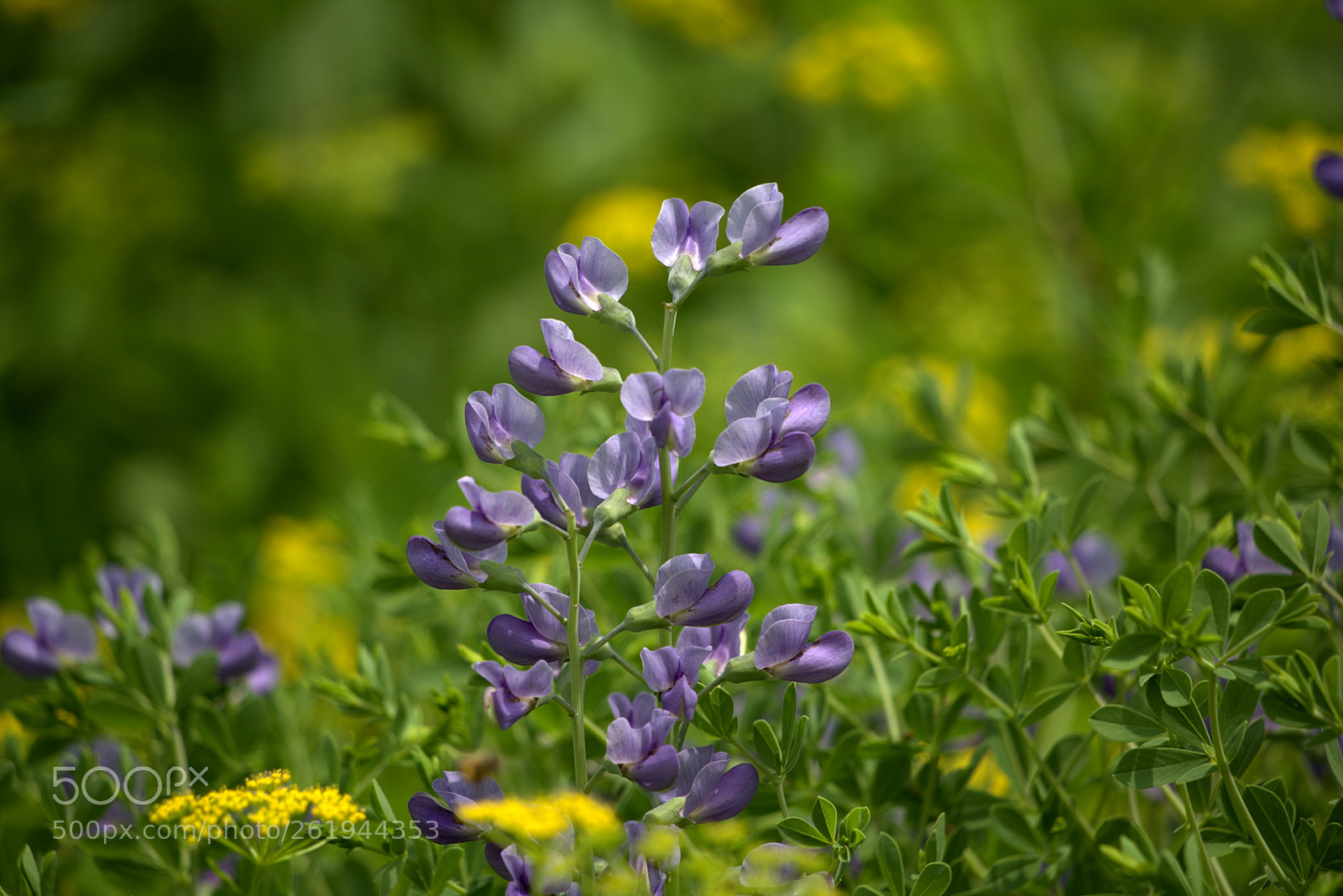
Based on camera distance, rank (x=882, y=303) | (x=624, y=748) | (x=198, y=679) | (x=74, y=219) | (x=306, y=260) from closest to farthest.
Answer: (x=624, y=748)
(x=198, y=679)
(x=882, y=303)
(x=74, y=219)
(x=306, y=260)

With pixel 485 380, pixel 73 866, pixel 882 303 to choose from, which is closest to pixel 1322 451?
pixel 73 866

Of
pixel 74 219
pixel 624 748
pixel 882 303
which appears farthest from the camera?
pixel 74 219

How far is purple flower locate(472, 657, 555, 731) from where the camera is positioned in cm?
44

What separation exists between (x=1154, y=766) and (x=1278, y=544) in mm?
130

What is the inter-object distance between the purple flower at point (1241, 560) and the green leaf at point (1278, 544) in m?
0.03

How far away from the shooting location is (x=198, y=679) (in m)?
0.62

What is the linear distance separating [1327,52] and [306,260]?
6.53 ft

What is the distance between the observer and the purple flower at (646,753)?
0.43 meters

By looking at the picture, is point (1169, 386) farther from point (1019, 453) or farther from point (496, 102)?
point (496, 102)

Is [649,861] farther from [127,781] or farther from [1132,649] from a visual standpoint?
[127,781]

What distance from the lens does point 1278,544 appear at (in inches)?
20.2

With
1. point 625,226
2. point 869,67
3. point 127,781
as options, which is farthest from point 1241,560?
point 869,67

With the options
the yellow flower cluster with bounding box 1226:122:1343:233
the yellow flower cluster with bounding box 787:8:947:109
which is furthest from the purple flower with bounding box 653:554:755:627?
A: the yellow flower cluster with bounding box 787:8:947:109

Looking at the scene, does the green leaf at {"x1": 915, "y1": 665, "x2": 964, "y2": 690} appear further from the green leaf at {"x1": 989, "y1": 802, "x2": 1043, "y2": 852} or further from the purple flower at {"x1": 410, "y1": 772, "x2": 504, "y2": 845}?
the purple flower at {"x1": 410, "y1": 772, "x2": 504, "y2": 845}
